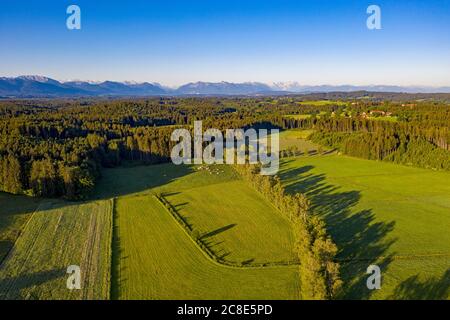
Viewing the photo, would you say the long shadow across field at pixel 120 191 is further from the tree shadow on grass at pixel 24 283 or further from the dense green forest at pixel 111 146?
the tree shadow on grass at pixel 24 283

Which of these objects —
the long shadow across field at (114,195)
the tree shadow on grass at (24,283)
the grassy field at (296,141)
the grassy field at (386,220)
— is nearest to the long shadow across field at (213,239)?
the long shadow across field at (114,195)

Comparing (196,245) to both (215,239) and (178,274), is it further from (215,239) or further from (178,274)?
(178,274)

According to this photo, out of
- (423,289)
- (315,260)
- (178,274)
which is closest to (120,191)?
(178,274)

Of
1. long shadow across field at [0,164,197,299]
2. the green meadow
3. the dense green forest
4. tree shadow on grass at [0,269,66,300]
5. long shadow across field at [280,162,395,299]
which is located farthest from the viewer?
the dense green forest

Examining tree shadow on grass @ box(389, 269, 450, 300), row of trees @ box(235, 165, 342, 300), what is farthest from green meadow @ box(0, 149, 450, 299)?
row of trees @ box(235, 165, 342, 300)

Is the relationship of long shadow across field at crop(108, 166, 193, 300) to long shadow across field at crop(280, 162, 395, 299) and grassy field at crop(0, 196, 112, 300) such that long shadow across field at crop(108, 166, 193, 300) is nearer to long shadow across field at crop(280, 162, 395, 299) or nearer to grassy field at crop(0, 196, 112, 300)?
grassy field at crop(0, 196, 112, 300)
